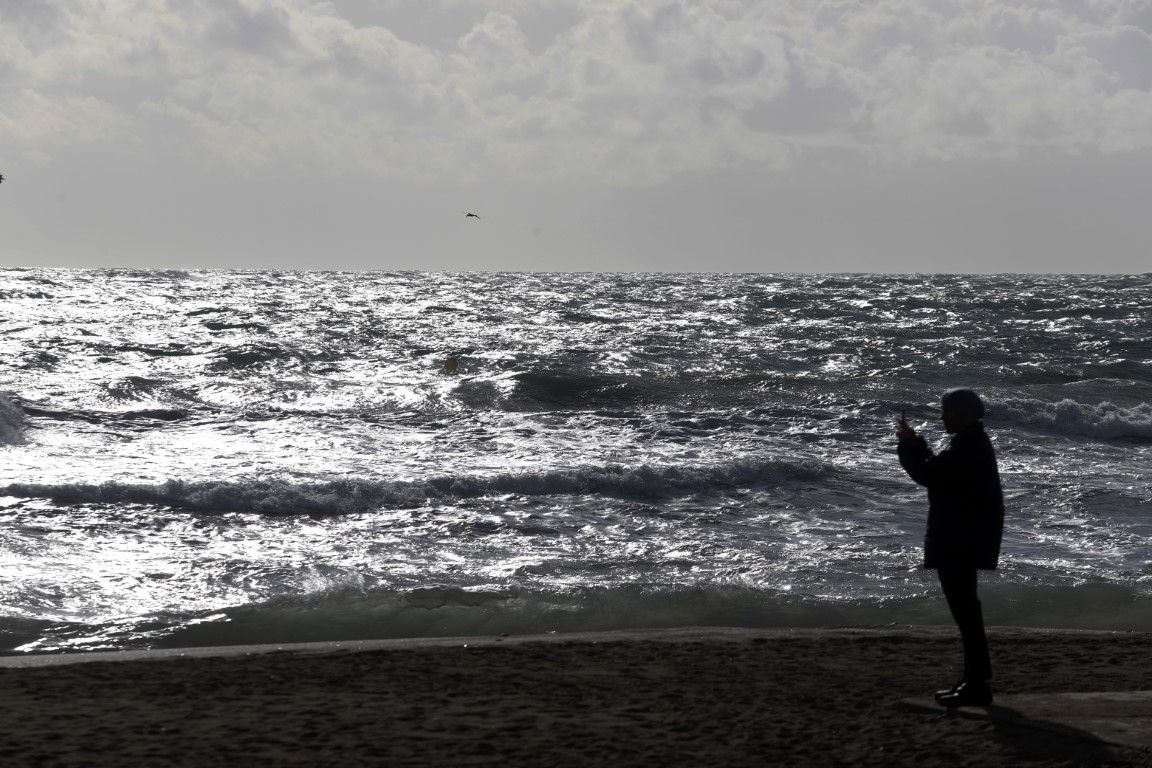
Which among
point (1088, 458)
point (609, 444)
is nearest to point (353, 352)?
point (609, 444)

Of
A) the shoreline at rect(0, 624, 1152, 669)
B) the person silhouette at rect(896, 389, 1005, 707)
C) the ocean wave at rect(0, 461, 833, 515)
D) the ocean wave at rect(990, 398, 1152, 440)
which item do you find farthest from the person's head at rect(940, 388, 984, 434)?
the ocean wave at rect(990, 398, 1152, 440)

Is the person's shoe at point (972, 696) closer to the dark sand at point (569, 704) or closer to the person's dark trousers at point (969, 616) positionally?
the person's dark trousers at point (969, 616)

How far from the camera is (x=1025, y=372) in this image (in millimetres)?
26094

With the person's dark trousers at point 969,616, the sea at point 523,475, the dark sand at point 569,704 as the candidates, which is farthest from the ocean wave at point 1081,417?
the person's dark trousers at point 969,616

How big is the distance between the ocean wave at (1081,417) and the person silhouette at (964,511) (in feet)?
47.1

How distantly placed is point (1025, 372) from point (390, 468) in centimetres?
1710

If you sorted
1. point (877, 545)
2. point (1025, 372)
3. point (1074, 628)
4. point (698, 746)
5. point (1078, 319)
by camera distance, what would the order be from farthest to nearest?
point (1078, 319), point (1025, 372), point (877, 545), point (1074, 628), point (698, 746)

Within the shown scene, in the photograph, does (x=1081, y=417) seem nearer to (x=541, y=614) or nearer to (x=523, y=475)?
(x=523, y=475)

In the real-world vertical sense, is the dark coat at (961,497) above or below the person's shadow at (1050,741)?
above

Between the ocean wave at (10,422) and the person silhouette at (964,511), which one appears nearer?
the person silhouette at (964,511)

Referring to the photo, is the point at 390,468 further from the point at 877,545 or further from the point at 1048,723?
the point at 1048,723

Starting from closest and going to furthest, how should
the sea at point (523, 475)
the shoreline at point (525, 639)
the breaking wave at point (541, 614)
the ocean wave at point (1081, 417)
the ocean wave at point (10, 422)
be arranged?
the shoreline at point (525, 639) → the breaking wave at point (541, 614) → the sea at point (523, 475) → the ocean wave at point (10, 422) → the ocean wave at point (1081, 417)

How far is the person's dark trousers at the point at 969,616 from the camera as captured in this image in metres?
4.98

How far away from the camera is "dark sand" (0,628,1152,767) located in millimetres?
4289
